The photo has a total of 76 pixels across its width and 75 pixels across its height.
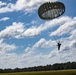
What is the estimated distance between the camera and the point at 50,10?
192ft

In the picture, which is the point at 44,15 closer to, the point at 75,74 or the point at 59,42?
the point at 59,42

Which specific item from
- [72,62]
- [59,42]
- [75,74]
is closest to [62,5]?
[59,42]

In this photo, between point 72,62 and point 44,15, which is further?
point 72,62

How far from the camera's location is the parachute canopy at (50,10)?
57.8 metres

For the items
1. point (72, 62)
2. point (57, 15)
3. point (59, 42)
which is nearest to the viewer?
point (59, 42)

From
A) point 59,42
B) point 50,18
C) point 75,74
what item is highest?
point 50,18

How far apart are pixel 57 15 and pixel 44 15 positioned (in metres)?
2.78

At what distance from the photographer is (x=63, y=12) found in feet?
194

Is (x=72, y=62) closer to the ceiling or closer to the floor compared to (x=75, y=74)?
closer to the ceiling

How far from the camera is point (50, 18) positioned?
59469 millimetres

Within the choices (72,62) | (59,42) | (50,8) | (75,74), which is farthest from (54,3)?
(72,62)

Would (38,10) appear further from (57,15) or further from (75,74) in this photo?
(75,74)

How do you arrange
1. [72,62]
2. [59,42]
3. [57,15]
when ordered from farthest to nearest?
[72,62] < [57,15] < [59,42]

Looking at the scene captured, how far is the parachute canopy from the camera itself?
57.8 metres
